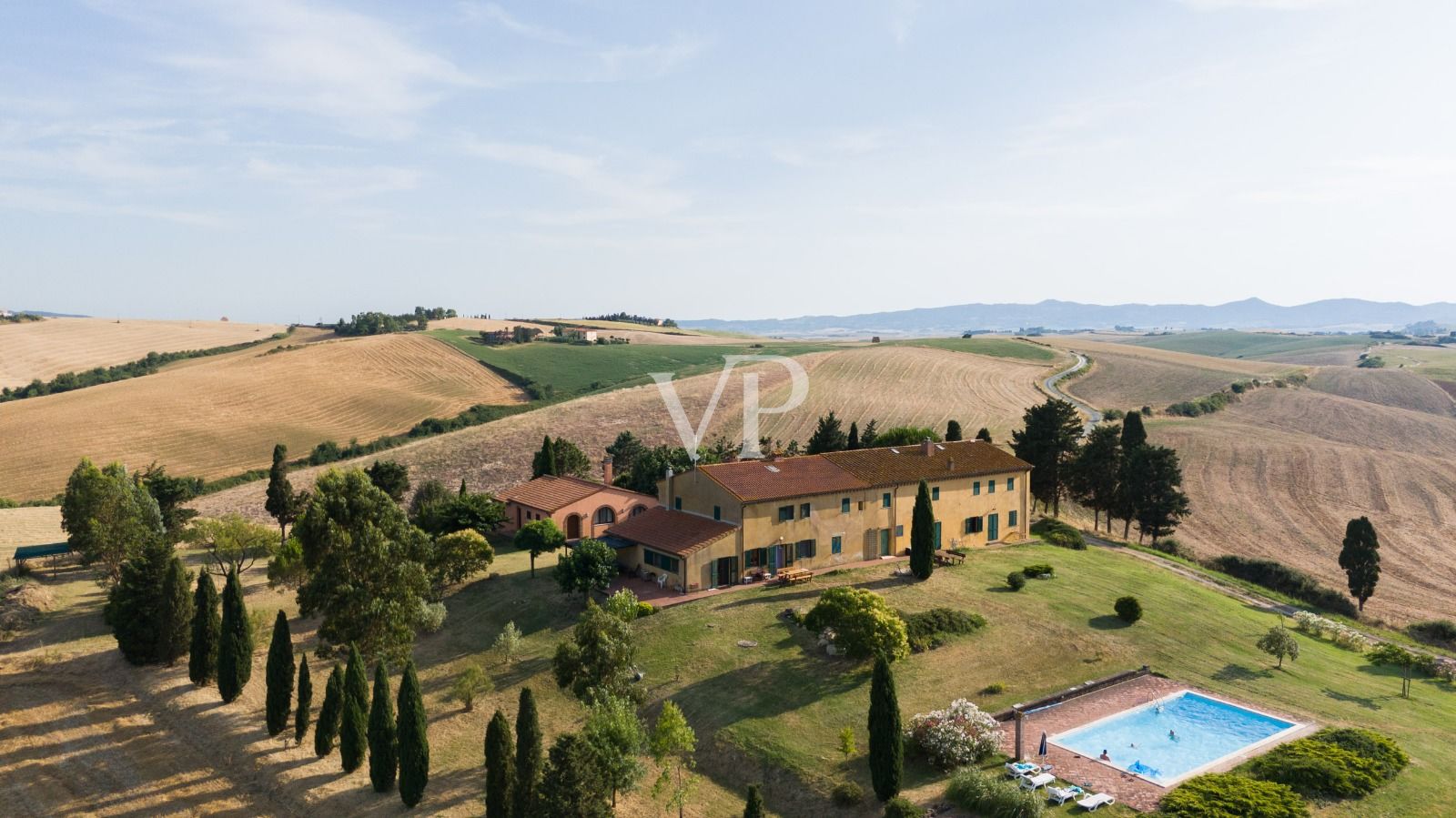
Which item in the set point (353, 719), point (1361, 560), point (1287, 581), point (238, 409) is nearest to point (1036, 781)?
point (353, 719)

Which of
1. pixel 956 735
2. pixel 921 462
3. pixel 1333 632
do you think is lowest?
pixel 1333 632

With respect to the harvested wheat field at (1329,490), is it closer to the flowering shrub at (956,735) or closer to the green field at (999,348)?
the flowering shrub at (956,735)

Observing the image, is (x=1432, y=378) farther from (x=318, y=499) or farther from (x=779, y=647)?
(x=318, y=499)

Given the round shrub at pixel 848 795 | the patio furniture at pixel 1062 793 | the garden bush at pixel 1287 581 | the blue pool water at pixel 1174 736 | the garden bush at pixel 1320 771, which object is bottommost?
the garden bush at pixel 1287 581

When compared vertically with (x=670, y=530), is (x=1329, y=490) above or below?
below

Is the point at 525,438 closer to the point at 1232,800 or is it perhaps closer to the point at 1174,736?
the point at 1174,736

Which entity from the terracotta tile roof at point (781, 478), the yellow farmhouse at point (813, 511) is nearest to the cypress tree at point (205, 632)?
the yellow farmhouse at point (813, 511)

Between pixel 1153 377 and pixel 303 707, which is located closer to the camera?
pixel 303 707
